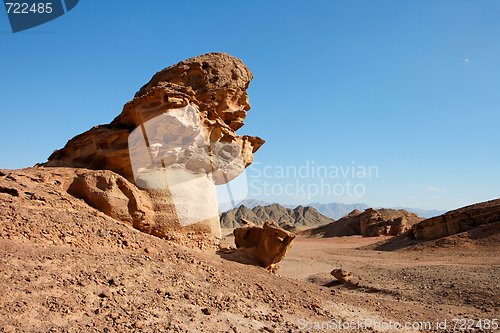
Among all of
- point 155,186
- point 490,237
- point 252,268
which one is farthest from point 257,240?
point 490,237

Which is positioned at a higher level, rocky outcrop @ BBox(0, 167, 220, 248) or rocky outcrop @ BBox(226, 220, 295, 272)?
rocky outcrop @ BBox(0, 167, 220, 248)

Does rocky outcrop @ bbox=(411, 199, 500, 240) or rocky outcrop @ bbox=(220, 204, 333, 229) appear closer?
rocky outcrop @ bbox=(411, 199, 500, 240)

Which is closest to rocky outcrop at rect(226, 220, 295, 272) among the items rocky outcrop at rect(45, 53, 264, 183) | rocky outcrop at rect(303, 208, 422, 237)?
rocky outcrop at rect(45, 53, 264, 183)

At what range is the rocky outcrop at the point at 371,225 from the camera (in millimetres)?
37031

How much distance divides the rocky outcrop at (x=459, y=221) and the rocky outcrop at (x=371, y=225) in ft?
29.0

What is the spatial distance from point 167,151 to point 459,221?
21.8 metres

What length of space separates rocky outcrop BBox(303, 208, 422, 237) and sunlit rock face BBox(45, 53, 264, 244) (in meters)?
28.6

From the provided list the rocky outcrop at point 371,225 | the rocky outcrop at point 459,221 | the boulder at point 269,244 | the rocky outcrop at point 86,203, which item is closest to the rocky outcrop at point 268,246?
the boulder at point 269,244

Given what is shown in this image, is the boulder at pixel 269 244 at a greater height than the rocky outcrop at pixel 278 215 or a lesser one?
lesser

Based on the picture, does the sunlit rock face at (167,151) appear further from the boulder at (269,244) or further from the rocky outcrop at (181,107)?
the boulder at (269,244)

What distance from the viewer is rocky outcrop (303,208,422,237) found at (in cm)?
3703

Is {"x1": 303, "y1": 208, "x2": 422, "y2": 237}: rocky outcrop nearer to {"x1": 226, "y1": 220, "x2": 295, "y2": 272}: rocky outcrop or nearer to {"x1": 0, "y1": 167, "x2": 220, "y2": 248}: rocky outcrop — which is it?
{"x1": 226, "y1": 220, "x2": 295, "y2": 272}: rocky outcrop

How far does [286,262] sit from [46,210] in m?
13.9

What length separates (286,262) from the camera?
19250 millimetres
